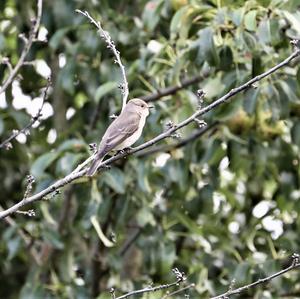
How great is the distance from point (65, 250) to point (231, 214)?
111cm

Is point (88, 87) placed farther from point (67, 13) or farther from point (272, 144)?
point (272, 144)

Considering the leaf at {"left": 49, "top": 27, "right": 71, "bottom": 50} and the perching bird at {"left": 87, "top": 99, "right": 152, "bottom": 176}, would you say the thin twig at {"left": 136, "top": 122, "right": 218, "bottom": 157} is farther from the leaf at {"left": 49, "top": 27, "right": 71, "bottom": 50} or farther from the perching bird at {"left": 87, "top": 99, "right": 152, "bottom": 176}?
the leaf at {"left": 49, "top": 27, "right": 71, "bottom": 50}

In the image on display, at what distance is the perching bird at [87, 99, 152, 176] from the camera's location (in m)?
3.79

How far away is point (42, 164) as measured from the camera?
15.0ft

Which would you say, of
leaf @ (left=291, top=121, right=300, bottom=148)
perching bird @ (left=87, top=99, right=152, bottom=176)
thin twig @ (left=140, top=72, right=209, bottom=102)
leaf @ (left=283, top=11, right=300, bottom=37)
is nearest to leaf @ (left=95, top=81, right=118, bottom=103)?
thin twig @ (left=140, top=72, right=209, bottom=102)

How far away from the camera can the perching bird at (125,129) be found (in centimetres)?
379

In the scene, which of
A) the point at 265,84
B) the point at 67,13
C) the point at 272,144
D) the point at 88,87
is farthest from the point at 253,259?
the point at 67,13

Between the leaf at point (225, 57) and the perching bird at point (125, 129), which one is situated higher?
the leaf at point (225, 57)

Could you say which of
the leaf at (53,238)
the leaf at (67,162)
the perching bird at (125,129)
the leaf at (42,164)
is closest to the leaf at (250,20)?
the perching bird at (125,129)

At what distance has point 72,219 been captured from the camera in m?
5.27

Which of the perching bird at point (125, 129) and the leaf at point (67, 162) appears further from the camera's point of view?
the leaf at point (67, 162)

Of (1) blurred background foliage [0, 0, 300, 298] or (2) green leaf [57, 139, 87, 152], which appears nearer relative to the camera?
(1) blurred background foliage [0, 0, 300, 298]

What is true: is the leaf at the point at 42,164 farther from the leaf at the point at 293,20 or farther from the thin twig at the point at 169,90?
the leaf at the point at 293,20

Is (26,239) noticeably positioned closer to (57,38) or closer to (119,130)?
(57,38)
